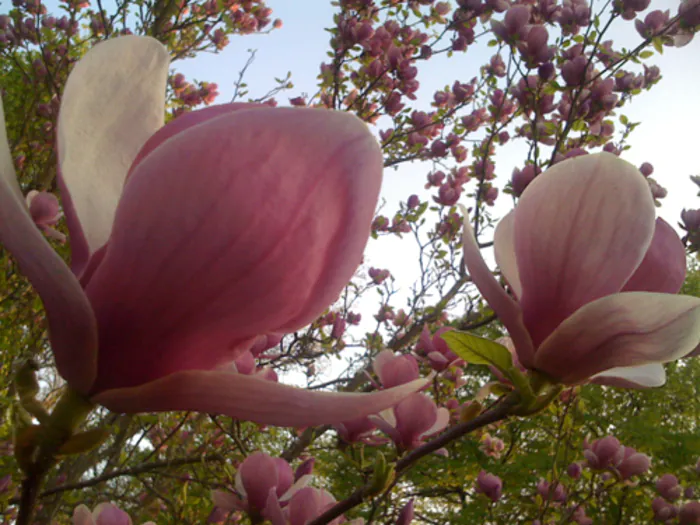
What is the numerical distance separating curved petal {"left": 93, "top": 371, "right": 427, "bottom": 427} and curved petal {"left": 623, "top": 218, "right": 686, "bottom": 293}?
0.47 meters

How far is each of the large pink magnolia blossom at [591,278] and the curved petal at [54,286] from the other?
0.47 meters

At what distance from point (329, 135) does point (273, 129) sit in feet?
0.14

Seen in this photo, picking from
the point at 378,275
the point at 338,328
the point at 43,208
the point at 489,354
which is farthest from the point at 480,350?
the point at 378,275

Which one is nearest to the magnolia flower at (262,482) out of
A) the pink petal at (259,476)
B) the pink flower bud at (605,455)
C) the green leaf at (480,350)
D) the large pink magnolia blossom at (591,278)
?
the pink petal at (259,476)

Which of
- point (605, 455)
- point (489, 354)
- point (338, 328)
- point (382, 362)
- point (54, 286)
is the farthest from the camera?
point (338, 328)

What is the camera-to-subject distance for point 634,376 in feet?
2.48

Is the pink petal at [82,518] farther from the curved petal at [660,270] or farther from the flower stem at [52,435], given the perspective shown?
the curved petal at [660,270]

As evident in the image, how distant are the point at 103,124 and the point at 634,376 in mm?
727

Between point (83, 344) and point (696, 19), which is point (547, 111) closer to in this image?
point (696, 19)

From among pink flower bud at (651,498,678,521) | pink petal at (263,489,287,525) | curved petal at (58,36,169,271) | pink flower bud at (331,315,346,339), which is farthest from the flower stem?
pink flower bud at (331,315,346,339)

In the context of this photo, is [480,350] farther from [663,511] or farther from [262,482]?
[663,511]

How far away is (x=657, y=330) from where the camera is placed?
2.02 ft

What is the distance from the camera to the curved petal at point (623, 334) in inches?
23.5

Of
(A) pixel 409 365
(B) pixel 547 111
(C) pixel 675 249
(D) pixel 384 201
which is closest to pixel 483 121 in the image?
(D) pixel 384 201
